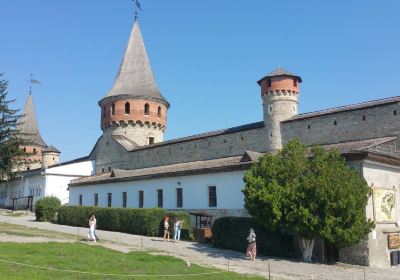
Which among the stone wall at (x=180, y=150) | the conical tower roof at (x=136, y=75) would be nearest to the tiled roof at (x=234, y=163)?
the stone wall at (x=180, y=150)

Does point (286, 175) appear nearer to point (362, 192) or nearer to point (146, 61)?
point (362, 192)


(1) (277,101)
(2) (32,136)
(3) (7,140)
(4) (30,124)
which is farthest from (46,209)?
(4) (30,124)

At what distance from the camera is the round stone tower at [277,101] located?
29484mm

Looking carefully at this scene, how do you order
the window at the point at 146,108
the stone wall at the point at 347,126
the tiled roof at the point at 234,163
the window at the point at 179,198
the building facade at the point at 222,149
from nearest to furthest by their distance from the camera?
the building facade at the point at 222,149 → the tiled roof at the point at 234,163 → the stone wall at the point at 347,126 → the window at the point at 179,198 → the window at the point at 146,108

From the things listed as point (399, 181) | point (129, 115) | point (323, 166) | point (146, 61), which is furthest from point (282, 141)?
point (146, 61)

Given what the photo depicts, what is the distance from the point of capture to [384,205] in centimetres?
1917

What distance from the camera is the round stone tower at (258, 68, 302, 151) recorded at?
96.7 ft

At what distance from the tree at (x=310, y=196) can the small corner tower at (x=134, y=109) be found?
25.1m

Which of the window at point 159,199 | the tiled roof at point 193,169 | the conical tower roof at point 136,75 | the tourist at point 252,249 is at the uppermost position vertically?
the conical tower roof at point 136,75

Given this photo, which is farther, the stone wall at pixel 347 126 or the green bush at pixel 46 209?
the green bush at pixel 46 209

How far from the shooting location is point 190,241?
2302 centimetres

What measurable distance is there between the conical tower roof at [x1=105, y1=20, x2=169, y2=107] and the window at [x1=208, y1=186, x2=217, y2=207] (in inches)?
785

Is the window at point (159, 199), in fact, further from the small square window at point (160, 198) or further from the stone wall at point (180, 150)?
the stone wall at point (180, 150)

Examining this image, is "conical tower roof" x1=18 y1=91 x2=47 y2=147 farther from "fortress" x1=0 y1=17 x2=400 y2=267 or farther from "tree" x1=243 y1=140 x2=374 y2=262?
"tree" x1=243 y1=140 x2=374 y2=262
